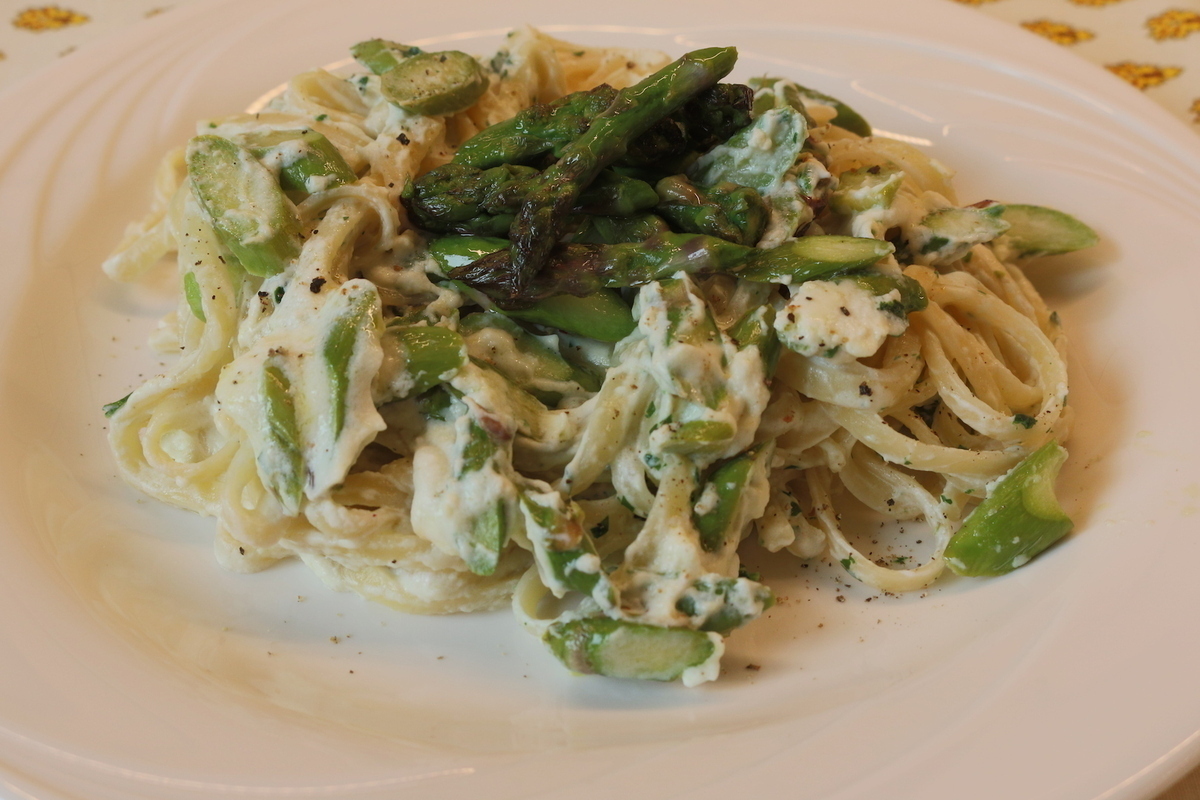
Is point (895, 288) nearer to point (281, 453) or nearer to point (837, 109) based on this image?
point (837, 109)

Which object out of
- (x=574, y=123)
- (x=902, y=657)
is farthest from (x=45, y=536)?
(x=902, y=657)

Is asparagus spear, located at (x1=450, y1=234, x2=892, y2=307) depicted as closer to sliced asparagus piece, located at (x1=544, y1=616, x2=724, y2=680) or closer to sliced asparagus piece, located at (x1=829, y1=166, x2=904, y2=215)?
sliced asparagus piece, located at (x1=829, y1=166, x2=904, y2=215)

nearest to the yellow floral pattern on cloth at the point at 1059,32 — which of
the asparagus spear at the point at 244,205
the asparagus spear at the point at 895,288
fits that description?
the asparagus spear at the point at 895,288

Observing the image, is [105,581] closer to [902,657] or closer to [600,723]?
[600,723]

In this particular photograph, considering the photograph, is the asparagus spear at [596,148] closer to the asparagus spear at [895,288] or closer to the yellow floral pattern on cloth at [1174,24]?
the asparagus spear at [895,288]

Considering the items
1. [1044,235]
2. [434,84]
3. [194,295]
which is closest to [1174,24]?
[1044,235]

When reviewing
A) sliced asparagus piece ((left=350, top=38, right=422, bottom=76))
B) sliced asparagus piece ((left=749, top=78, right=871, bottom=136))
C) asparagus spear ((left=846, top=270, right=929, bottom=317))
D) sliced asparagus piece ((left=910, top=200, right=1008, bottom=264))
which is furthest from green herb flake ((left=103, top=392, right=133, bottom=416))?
sliced asparagus piece ((left=910, top=200, right=1008, bottom=264))
